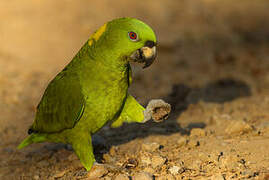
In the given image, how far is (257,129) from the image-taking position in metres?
3.62

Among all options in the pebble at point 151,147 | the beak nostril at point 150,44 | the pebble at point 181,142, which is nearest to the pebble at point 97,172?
the pebble at point 151,147

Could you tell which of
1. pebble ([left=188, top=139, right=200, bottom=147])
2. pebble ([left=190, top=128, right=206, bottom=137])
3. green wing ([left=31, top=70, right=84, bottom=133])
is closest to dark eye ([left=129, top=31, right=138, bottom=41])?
green wing ([left=31, top=70, right=84, bottom=133])

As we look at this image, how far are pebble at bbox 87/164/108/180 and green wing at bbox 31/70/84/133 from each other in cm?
46

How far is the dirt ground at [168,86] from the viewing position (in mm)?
3148

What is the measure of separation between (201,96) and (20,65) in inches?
136

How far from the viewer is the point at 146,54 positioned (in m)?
3.01

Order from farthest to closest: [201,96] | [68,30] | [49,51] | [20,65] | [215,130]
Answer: [68,30], [49,51], [20,65], [201,96], [215,130]

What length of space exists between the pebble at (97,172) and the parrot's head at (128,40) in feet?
3.19

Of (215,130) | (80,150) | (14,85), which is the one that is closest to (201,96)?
(215,130)

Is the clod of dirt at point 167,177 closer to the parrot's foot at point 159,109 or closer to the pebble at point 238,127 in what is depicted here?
the parrot's foot at point 159,109

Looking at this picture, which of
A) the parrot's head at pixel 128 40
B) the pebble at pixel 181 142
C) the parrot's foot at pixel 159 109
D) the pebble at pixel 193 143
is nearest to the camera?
the parrot's head at pixel 128 40

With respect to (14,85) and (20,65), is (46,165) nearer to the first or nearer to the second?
(14,85)

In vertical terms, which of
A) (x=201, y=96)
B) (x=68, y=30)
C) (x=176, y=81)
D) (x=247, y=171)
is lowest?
(x=247, y=171)

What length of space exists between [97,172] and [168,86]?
2.99 metres
